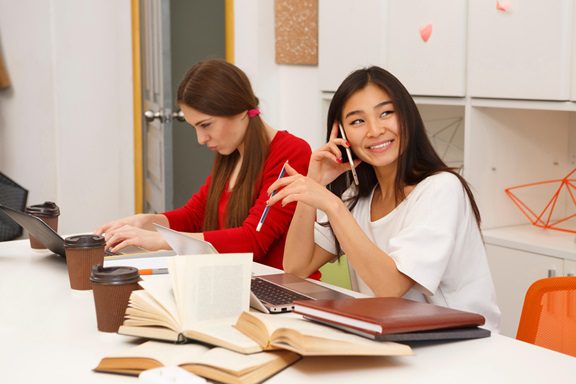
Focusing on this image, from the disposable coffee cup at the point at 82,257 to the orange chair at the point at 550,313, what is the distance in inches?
37.2

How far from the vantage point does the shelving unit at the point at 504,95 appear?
8.82 ft

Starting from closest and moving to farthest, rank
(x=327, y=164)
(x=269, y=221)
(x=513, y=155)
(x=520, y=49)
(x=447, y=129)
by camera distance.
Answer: (x=327, y=164) → (x=269, y=221) → (x=520, y=49) → (x=513, y=155) → (x=447, y=129)

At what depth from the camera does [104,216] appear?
15.0 ft

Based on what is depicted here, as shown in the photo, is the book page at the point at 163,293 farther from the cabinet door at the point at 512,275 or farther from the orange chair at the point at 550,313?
the cabinet door at the point at 512,275

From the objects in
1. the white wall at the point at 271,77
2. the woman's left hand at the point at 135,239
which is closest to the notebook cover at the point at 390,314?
the woman's left hand at the point at 135,239

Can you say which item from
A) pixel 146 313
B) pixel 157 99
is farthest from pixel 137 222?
pixel 157 99

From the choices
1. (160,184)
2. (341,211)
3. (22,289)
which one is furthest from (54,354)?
(160,184)

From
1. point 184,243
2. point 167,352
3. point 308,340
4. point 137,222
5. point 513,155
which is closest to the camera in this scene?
point 308,340

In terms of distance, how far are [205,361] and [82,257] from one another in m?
0.70

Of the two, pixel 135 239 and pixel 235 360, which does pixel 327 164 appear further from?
pixel 235 360

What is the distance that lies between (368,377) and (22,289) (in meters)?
0.97

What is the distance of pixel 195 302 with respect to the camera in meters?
1.44

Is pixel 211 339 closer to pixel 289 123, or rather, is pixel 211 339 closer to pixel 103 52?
pixel 289 123

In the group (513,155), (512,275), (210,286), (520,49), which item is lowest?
(512,275)
